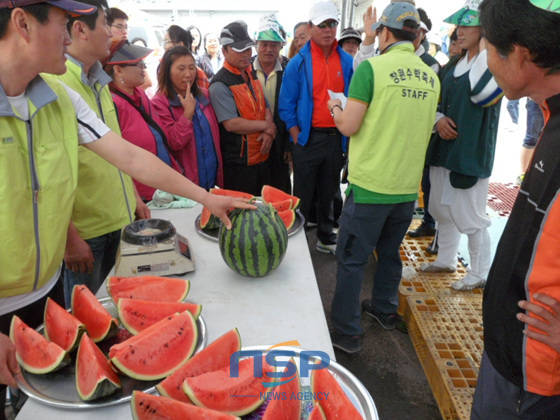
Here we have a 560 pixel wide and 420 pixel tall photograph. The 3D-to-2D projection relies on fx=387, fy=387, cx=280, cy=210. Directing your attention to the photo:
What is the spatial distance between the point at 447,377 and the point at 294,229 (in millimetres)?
1239

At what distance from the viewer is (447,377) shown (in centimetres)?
222

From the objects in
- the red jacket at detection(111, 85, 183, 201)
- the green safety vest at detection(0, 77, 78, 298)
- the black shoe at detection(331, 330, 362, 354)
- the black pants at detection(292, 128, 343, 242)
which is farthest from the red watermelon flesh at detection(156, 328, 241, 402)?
the black pants at detection(292, 128, 343, 242)

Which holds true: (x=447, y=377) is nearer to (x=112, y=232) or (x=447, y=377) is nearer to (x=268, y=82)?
(x=112, y=232)

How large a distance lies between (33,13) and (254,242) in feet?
3.48

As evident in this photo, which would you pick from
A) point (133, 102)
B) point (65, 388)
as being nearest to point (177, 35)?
point (133, 102)

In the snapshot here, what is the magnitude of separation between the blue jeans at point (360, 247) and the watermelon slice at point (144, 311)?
1.31 metres

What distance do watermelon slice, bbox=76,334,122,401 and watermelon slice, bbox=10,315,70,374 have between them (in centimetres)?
6

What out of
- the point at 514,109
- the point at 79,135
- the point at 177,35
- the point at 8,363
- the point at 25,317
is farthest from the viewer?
the point at 514,109

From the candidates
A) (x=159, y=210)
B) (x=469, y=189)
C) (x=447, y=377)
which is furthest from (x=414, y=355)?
(x=159, y=210)

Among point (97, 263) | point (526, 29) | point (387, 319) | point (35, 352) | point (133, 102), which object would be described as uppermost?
point (526, 29)

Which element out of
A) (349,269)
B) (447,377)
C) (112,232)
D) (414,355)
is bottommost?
(414,355)

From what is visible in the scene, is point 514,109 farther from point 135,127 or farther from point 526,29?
point 526,29

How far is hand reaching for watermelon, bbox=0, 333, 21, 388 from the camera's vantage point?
105cm

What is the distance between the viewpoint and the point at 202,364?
1.13 meters
